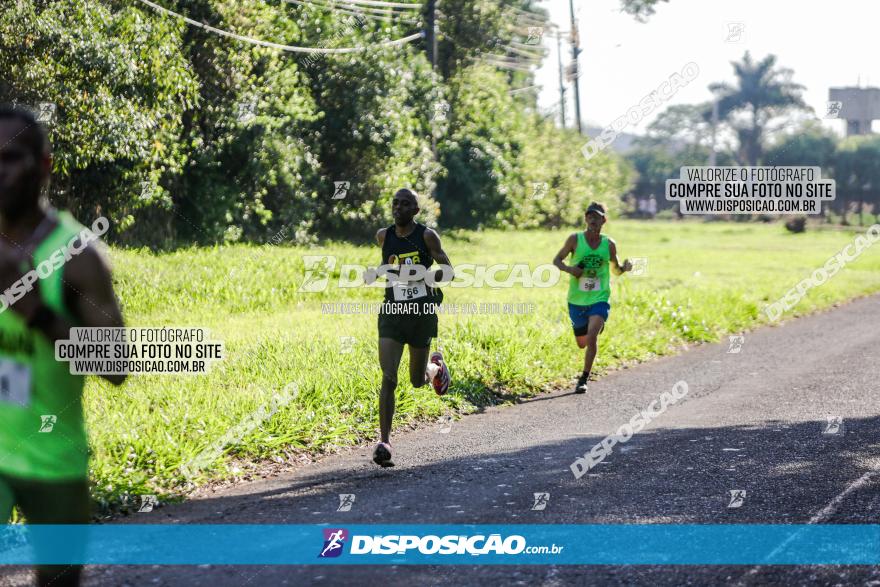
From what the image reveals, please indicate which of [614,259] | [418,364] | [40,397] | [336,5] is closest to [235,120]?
[336,5]

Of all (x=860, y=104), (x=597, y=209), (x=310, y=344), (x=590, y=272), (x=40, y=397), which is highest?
(x=860, y=104)

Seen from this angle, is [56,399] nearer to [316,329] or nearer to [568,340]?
[316,329]

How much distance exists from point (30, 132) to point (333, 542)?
324cm

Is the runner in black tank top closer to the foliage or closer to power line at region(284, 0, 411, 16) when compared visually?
the foliage

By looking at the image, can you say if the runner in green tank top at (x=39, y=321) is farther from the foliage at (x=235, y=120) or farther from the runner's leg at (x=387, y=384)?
the foliage at (x=235, y=120)

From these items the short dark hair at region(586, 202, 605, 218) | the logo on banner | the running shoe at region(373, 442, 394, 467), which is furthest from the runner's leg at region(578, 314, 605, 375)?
the logo on banner

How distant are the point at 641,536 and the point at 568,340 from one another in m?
7.98

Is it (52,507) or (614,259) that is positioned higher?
(614,259)

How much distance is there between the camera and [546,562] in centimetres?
533

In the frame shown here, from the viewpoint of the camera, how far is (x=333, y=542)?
5676mm

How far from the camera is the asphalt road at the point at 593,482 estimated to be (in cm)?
516

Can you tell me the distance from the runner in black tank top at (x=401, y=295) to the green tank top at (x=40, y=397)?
437cm

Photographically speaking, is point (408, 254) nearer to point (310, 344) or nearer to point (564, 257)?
point (564, 257)

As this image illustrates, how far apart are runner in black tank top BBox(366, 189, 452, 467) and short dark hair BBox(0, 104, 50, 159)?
4.39 meters
